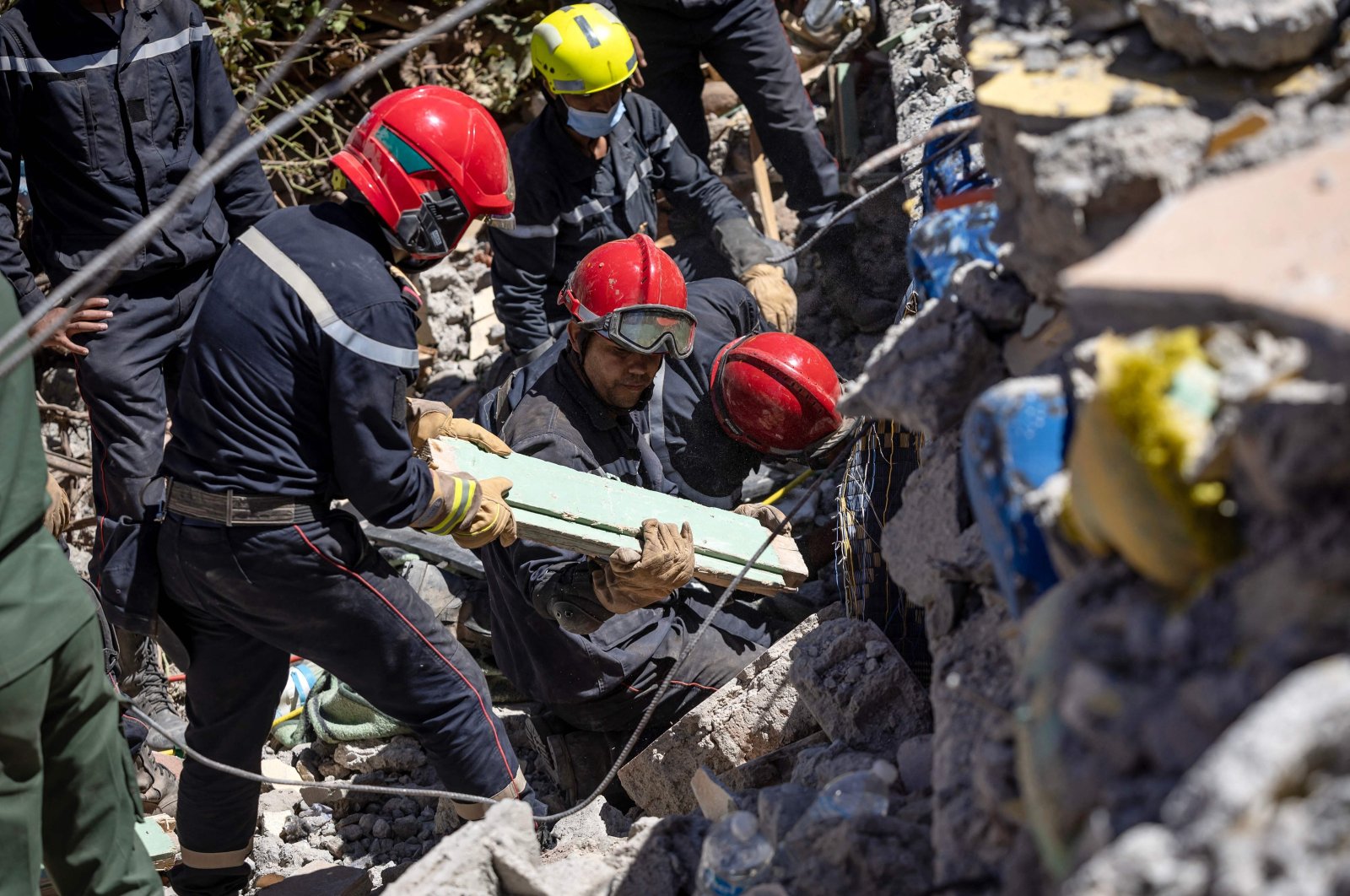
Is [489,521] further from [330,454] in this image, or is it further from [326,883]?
[326,883]

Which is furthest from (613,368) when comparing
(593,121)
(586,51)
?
(586,51)

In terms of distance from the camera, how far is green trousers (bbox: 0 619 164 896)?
9.18 feet

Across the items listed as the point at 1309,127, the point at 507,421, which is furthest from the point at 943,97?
the point at 1309,127

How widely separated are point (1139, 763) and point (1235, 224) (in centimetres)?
72

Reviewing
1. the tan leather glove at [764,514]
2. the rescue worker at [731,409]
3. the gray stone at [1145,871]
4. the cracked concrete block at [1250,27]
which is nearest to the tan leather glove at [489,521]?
the rescue worker at [731,409]

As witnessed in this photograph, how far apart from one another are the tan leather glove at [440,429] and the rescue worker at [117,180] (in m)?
1.13

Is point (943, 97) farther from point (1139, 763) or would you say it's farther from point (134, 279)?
point (1139, 763)

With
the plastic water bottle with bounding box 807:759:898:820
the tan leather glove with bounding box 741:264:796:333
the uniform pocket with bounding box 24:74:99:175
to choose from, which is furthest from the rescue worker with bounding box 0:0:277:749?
the plastic water bottle with bounding box 807:759:898:820

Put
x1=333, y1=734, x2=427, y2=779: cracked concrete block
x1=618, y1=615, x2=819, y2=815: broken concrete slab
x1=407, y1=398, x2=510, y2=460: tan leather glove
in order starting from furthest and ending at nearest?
x1=333, y1=734, x2=427, y2=779: cracked concrete block < x1=407, y1=398, x2=510, y2=460: tan leather glove < x1=618, y1=615, x2=819, y2=815: broken concrete slab

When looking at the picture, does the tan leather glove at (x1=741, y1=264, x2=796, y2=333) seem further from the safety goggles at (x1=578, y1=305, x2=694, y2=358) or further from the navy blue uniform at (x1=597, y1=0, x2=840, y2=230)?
the safety goggles at (x1=578, y1=305, x2=694, y2=358)

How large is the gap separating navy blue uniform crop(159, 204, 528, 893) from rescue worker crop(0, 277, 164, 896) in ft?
2.34

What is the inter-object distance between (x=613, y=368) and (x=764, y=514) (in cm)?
Result: 87

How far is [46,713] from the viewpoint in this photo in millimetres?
2951

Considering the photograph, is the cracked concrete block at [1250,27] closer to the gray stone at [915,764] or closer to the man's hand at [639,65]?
the gray stone at [915,764]
